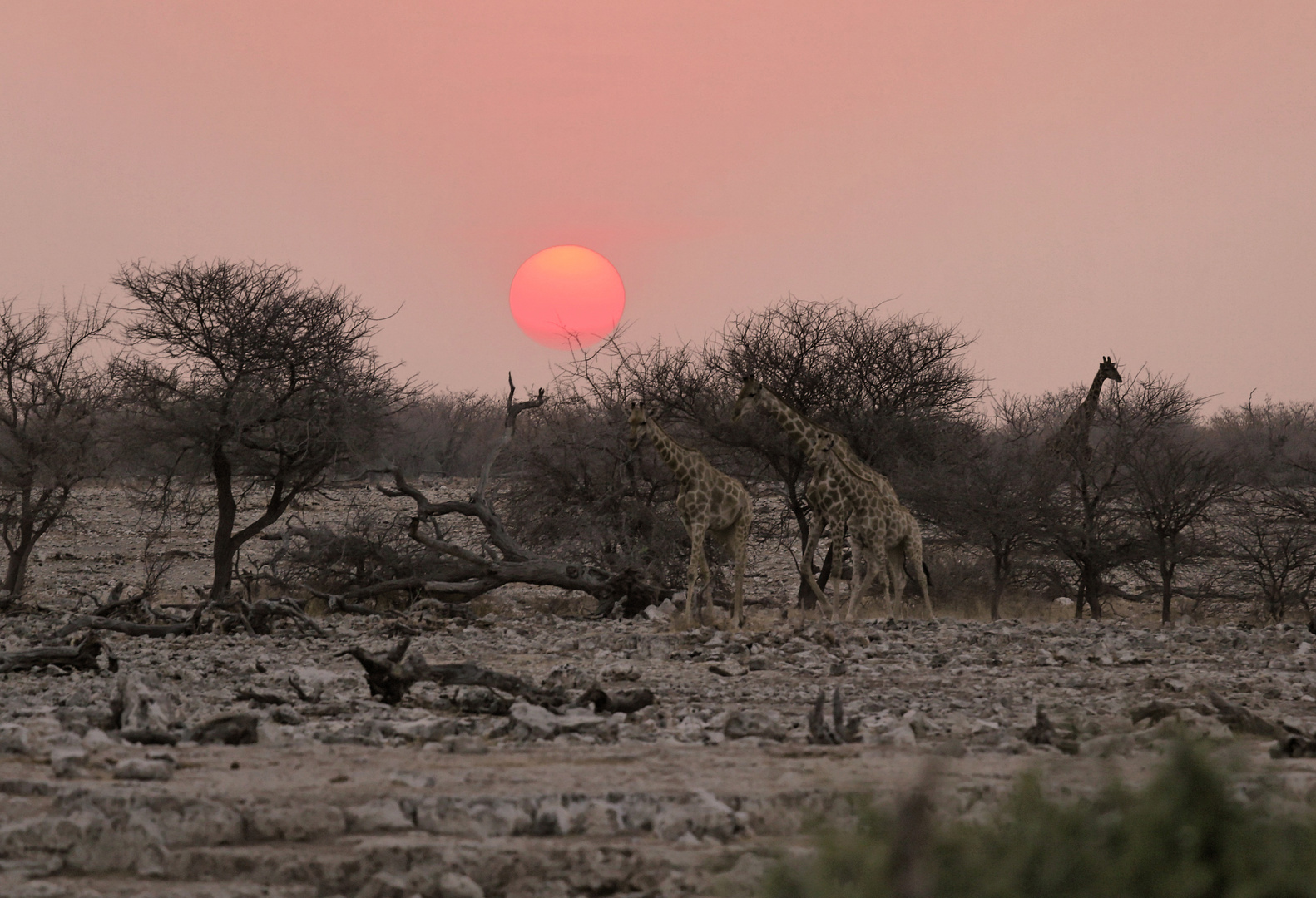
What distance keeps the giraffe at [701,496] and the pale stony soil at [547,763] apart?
399 cm

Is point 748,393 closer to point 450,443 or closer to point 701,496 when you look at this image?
point 701,496

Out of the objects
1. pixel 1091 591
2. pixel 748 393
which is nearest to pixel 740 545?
pixel 748 393

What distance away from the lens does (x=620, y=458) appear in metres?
20.0

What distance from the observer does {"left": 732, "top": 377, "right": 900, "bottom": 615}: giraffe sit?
15031 millimetres

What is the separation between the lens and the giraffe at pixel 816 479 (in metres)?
15.0

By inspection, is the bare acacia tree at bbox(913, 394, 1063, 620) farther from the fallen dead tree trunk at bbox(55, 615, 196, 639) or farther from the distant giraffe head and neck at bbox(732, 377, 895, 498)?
the fallen dead tree trunk at bbox(55, 615, 196, 639)

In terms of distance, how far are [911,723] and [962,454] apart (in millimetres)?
14957

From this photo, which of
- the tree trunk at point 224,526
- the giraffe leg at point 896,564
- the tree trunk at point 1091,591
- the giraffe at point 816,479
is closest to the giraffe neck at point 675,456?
the giraffe at point 816,479

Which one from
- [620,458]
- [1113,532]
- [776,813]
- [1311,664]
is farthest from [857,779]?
[1113,532]

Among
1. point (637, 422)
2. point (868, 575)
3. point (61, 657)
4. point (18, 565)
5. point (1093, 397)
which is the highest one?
point (1093, 397)

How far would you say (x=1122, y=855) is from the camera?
2.62 metres

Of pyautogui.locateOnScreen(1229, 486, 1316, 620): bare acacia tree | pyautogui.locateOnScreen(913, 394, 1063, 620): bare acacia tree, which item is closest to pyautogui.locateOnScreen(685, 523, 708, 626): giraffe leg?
pyautogui.locateOnScreen(913, 394, 1063, 620): bare acacia tree

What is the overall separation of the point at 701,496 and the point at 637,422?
130 cm

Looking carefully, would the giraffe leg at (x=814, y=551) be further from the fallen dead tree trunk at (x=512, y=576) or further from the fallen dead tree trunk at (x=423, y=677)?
the fallen dead tree trunk at (x=423, y=677)
